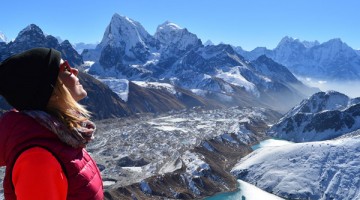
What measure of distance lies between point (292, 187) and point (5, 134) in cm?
14029

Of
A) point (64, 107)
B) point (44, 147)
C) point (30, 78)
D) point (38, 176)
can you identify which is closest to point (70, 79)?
point (64, 107)

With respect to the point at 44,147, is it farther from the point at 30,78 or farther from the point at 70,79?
the point at 70,79

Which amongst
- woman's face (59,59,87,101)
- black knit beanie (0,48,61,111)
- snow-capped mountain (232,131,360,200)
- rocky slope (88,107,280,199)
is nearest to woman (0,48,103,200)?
black knit beanie (0,48,61,111)

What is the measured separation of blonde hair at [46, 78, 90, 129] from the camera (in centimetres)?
581

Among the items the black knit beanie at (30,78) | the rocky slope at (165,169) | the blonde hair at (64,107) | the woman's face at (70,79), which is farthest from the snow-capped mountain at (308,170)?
the black knit beanie at (30,78)

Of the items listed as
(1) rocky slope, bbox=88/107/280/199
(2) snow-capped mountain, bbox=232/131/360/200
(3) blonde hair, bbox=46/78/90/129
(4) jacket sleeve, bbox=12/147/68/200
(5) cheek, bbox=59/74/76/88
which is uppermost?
(5) cheek, bbox=59/74/76/88

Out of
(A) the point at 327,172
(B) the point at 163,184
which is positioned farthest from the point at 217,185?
(A) the point at 327,172

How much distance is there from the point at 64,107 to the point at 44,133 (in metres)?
0.64

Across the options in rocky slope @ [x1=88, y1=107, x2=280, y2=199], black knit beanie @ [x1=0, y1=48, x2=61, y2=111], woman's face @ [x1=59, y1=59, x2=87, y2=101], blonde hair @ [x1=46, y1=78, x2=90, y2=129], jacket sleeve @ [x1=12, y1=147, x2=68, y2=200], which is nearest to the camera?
jacket sleeve @ [x1=12, y1=147, x2=68, y2=200]

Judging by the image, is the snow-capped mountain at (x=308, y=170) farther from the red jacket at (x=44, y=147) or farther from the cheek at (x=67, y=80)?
the red jacket at (x=44, y=147)

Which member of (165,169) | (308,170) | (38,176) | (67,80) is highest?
(67,80)

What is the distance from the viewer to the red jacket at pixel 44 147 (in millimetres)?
5156

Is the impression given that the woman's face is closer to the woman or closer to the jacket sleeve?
the woman

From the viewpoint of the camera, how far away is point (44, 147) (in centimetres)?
510
